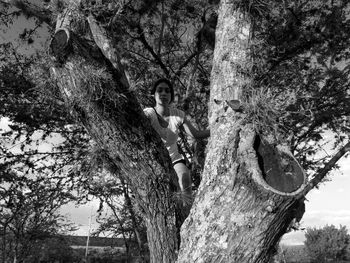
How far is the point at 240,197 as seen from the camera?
2.18 meters

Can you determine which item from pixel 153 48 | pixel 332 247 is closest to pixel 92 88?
pixel 153 48

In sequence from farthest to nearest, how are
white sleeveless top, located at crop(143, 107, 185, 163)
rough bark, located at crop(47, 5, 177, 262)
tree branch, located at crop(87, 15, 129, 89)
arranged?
tree branch, located at crop(87, 15, 129, 89), white sleeveless top, located at crop(143, 107, 185, 163), rough bark, located at crop(47, 5, 177, 262)

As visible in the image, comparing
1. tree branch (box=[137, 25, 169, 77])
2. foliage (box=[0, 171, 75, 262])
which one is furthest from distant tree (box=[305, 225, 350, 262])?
tree branch (box=[137, 25, 169, 77])

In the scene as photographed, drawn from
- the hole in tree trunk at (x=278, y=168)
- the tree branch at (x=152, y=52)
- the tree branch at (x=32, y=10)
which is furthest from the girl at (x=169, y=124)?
the tree branch at (x=152, y=52)

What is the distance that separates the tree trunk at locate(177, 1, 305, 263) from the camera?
2117 millimetres

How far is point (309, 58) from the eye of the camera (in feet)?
29.8

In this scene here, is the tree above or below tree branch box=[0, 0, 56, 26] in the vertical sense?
below

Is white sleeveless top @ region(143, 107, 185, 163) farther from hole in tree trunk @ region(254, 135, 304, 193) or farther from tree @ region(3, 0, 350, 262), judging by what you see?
hole in tree trunk @ region(254, 135, 304, 193)

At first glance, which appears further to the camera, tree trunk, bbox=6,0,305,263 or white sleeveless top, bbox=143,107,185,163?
white sleeveless top, bbox=143,107,185,163

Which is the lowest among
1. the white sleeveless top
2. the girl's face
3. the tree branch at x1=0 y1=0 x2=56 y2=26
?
the white sleeveless top

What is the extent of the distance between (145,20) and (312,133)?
17.6ft

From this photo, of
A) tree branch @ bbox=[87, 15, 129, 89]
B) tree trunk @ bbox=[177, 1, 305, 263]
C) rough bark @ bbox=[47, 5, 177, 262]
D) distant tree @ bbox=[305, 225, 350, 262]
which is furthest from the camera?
distant tree @ bbox=[305, 225, 350, 262]

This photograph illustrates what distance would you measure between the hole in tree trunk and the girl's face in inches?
67.4

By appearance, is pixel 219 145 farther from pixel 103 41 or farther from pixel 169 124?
pixel 103 41
